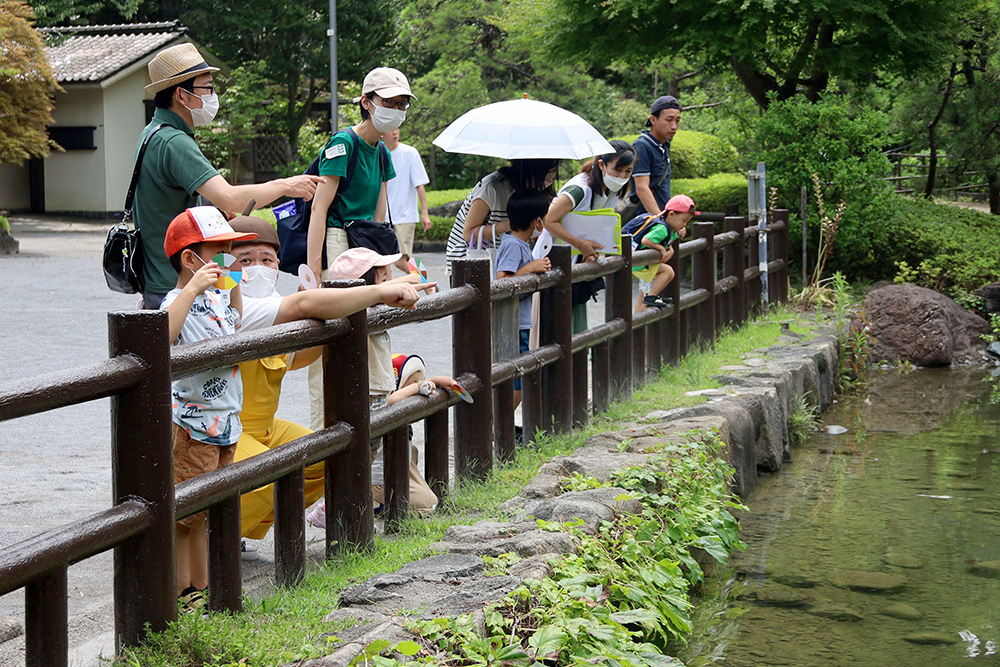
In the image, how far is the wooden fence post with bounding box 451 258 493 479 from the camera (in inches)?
197

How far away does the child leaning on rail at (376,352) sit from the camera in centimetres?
434

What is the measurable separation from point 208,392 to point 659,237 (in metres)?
4.75

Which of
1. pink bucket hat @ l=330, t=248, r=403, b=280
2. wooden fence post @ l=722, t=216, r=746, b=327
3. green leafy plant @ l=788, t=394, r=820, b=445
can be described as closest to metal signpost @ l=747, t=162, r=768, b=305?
wooden fence post @ l=722, t=216, r=746, b=327

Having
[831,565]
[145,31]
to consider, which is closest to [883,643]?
[831,565]

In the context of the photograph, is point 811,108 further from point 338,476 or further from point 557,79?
point 557,79

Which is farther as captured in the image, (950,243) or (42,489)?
(950,243)

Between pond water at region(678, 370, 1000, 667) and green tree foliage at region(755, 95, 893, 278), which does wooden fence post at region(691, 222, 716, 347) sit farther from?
green tree foliage at region(755, 95, 893, 278)

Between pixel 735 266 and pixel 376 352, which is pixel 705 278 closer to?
pixel 735 266

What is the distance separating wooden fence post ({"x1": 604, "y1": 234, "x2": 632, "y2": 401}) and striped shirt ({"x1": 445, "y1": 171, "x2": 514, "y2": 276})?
830 millimetres

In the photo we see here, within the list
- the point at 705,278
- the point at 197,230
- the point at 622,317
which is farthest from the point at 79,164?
the point at 197,230

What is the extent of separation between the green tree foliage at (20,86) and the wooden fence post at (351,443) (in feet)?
59.5

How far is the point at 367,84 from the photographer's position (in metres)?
5.34

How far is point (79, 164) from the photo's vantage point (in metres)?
26.5

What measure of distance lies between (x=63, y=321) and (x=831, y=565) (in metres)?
7.78
